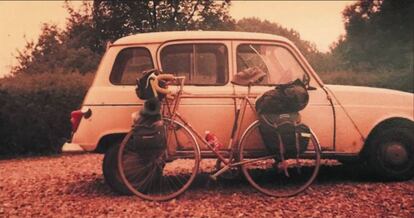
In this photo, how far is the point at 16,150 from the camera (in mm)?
12805

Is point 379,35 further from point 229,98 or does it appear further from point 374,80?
point 229,98

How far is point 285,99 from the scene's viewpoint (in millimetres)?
6391

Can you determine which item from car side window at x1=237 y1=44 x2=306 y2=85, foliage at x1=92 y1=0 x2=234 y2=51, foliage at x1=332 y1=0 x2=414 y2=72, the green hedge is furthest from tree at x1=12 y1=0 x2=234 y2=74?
car side window at x1=237 y1=44 x2=306 y2=85

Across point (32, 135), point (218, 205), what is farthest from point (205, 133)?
point (32, 135)

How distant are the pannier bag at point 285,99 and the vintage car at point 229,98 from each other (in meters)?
0.41

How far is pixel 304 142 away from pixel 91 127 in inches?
96.8

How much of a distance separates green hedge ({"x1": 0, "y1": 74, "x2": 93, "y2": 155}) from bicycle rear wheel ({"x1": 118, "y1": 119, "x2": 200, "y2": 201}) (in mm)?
6664

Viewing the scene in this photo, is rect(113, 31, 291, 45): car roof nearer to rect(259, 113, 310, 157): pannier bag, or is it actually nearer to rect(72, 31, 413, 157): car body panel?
rect(72, 31, 413, 157): car body panel

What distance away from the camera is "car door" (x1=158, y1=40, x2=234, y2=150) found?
673 centimetres

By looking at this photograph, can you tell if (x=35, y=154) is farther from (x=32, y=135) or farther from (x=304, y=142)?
(x=304, y=142)

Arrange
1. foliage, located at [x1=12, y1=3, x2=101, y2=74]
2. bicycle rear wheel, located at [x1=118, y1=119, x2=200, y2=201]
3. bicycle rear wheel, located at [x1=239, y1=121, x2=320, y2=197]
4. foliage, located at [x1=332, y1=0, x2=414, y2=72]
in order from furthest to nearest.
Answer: foliage, located at [x1=332, y1=0, x2=414, y2=72] → foliage, located at [x1=12, y1=3, x2=101, y2=74] → bicycle rear wheel, located at [x1=239, y1=121, x2=320, y2=197] → bicycle rear wheel, located at [x1=118, y1=119, x2=200, y2=201]

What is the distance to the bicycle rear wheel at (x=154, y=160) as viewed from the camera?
6.35 m

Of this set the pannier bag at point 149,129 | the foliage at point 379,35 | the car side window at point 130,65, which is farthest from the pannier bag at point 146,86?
the foliage at point 379,35

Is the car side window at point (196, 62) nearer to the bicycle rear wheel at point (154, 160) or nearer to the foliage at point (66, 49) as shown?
the bicycle rear wheel at point (154, 160)
